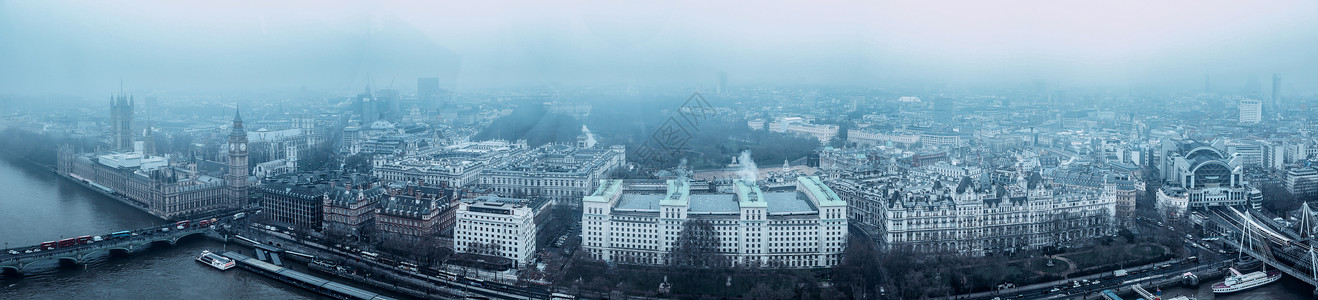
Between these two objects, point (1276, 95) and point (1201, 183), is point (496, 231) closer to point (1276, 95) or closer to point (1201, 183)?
point (1201, 183)

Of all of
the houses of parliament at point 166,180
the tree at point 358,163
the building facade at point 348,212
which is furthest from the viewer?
the tree at point 358,163

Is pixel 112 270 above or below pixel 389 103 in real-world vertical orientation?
below

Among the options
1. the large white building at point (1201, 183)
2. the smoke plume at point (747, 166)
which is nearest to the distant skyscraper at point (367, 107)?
the smoke plume at point (747, 166)

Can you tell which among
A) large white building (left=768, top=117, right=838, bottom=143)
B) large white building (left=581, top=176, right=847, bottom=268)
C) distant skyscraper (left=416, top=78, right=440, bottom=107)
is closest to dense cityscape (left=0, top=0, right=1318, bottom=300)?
large white building (left=581, top=176, right=847, bottom=268)

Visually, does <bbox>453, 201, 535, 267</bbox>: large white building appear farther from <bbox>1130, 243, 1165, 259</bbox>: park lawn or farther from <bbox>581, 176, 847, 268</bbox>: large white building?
<bbox>1130, 243, 1165, 259</bbox>: park lawn

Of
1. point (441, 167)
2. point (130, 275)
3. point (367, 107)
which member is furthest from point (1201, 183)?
point (367, 107)

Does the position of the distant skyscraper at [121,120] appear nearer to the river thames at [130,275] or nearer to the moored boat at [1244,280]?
the river thames at [130,275]

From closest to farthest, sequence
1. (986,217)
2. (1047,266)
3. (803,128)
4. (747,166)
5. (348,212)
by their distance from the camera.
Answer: (1047,266) < (986,217) < (348,212) < (747,166) < (803,128)
